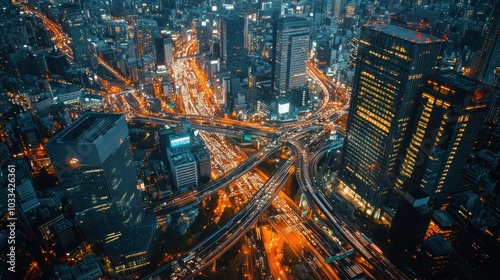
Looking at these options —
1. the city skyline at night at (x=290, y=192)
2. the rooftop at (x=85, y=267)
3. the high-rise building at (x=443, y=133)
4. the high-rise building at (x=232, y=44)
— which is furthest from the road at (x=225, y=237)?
the high-rise building at (x=232, y=44)

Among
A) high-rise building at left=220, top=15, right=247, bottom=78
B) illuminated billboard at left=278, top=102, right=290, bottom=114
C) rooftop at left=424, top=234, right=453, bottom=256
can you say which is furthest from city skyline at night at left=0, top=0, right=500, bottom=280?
high-rise building at left=220, top=15, right=247, bottom=78

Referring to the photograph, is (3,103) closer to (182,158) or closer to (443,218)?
(182,158)

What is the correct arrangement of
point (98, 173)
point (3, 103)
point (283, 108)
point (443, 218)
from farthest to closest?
point (283, 108)
point (3, 103)
point (443, 218)
point (98, 173)

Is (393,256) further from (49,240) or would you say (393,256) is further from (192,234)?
(49,240)

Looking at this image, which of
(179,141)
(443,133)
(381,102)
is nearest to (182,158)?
(179,141)

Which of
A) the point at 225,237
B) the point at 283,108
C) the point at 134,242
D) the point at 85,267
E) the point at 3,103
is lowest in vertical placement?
the point at 225,237
